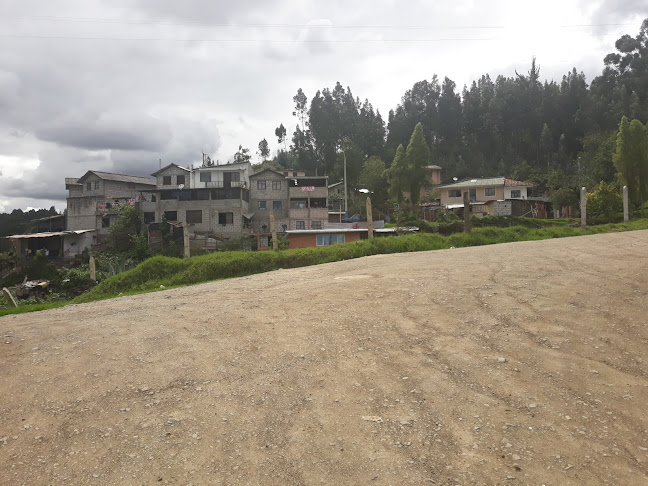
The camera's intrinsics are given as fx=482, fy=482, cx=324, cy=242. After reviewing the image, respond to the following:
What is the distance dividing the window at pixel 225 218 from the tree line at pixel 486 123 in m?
19.5

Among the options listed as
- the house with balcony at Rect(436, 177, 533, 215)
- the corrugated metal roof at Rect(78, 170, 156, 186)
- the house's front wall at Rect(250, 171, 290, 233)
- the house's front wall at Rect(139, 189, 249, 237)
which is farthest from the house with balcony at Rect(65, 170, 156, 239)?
the house with balcony at Rect(436, 177, 533, 215)

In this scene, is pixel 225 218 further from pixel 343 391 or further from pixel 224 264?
pixel 343 391

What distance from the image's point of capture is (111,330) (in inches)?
287

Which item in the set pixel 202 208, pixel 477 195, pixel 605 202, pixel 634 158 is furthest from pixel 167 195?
pixel 634 158

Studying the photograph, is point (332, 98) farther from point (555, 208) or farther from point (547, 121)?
point (555, 208)

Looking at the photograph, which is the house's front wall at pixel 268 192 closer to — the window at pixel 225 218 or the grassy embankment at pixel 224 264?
the window at pixel 225 218

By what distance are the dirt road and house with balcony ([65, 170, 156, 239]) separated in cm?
3843

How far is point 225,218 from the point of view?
141 ft

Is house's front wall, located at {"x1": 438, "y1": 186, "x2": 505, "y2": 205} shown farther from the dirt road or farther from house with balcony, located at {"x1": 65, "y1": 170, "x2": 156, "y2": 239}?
the dirt road

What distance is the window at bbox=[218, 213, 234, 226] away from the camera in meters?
42.8

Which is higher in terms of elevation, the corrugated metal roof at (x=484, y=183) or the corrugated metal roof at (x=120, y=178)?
the corrugated metal roof at (x=120, y=178)

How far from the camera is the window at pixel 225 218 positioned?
140ft

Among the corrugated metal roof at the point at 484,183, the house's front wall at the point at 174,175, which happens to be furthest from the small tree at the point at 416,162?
the house's front wall at the point at 174,175

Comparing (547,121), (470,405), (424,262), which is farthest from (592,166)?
(470,405)
